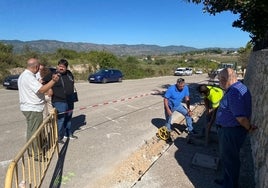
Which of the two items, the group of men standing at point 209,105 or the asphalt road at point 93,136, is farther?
the asphalt road at point 93,136

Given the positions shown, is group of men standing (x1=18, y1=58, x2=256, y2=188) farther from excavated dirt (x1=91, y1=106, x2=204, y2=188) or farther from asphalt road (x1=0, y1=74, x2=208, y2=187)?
excavated dirt (x1=91, y1=106, x2=204, y2=188)

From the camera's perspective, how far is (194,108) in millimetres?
14312

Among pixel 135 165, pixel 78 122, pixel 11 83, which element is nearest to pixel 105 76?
pixel 11 83

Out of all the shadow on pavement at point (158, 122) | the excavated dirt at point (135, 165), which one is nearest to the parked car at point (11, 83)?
the shadow on pavement at point (158, 122)

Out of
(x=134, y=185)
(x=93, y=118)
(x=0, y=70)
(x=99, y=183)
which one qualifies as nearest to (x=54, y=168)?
(x=99, y=183)

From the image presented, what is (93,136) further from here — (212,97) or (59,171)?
(212,97)

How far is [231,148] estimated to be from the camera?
470 cm

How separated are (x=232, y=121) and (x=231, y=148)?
1.41ft

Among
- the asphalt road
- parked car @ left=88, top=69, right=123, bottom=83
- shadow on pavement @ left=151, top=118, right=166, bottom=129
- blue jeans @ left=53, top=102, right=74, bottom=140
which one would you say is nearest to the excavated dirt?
the asphalt road

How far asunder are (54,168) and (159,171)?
212 centimetres

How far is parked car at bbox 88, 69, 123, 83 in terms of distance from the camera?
2844 centimetres

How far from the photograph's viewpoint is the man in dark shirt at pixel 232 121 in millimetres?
4434

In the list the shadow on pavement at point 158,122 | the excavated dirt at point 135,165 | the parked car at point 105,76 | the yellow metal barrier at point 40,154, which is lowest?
the parked car at point 105,76

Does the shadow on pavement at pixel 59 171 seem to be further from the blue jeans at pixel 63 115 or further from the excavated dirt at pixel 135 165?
the excavated dirt at pixel 135 165
